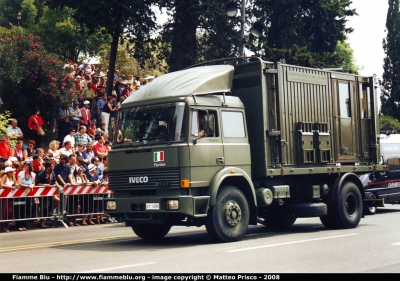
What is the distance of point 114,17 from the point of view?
3155cm

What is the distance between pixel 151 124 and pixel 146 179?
41.5 inches

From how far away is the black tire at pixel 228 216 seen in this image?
13.4 meters

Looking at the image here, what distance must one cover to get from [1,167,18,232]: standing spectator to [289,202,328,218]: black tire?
24.1 ft

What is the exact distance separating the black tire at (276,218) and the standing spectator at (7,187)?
21.4 ft

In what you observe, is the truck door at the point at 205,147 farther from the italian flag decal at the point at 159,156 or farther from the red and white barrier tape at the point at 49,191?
the red and white barrier tape at the point at 49,191

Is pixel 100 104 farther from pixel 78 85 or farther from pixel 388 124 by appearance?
pixel 388 124

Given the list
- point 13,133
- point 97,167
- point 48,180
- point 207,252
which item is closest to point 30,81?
point 13,133

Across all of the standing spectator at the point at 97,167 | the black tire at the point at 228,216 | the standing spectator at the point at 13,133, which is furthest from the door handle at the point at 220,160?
the standing spectator at the point at 13,133

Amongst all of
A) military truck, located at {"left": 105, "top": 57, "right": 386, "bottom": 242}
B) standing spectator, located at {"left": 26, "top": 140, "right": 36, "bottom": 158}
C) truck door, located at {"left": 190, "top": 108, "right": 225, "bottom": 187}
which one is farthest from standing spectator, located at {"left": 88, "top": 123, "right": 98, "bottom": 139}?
truck door, located at {"left": 190, "top": 108, "right": 225, "bottom": 187}

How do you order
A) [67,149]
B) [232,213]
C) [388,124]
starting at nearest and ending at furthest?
[232,213], [67,149], [388,124]

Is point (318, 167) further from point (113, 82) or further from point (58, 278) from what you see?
point (113, 82)

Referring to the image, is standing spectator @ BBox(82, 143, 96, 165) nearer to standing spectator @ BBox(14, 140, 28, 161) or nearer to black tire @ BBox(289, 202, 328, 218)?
standing spectator @ BBox(14, 140, 28, 161)

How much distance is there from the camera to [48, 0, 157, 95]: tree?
30922mm

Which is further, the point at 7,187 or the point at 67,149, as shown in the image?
the point at 67,149
